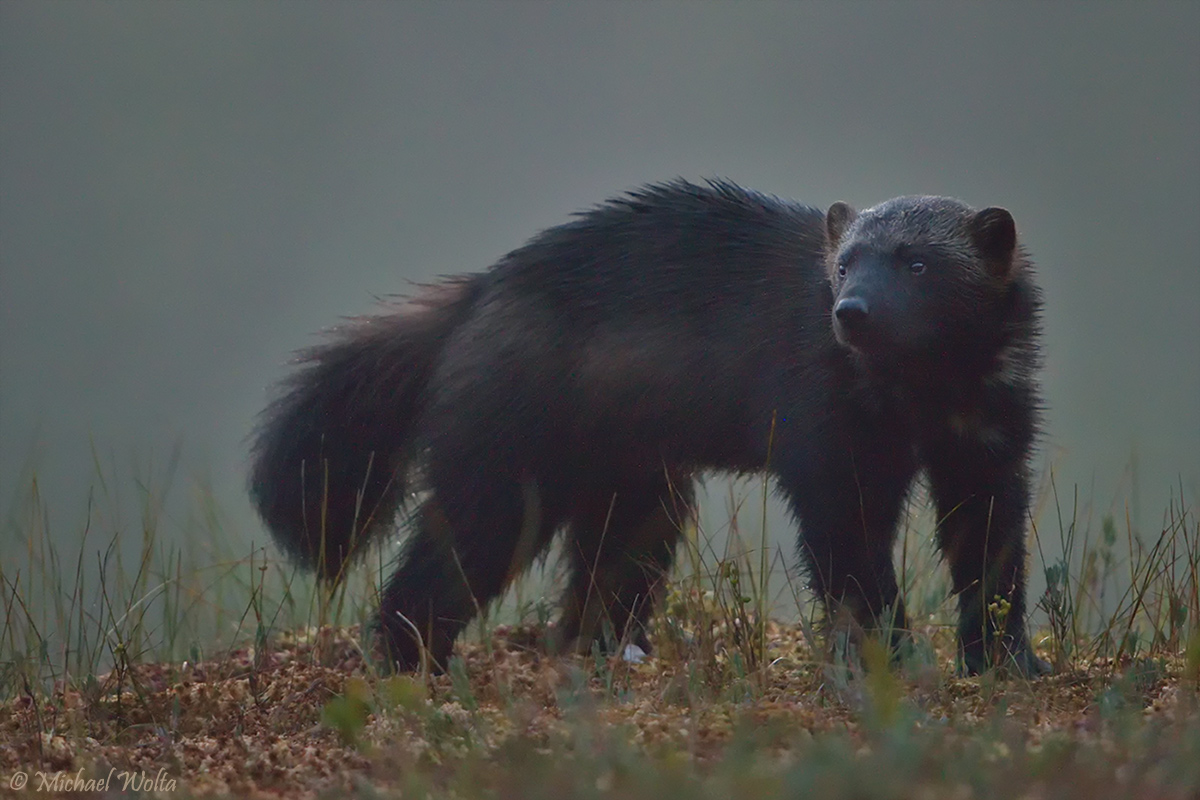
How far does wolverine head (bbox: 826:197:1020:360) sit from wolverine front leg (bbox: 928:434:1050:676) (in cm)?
45

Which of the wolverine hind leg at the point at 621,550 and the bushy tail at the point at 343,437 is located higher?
the bushy tail at the point at 343,437

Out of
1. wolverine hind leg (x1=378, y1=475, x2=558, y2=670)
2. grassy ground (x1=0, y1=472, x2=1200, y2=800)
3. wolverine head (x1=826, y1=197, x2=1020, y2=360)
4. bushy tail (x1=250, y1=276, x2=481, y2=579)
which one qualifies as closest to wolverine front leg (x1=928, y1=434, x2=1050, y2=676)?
grassy ground (x1=0, y1=472, x2=1200, y2=800)

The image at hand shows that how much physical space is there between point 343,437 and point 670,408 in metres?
1.33

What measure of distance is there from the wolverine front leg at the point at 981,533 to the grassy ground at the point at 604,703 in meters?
0.22

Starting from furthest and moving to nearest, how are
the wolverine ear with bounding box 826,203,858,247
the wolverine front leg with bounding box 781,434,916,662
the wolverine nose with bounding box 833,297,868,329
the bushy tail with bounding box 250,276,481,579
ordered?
the bushy tail with bounding box 250,276,481,579 < the wolverine ear with bounding box 826,203,858,247 < the wolverine front leg with bounding box 781,434,916,662 < the wolverine nose with bounding box 833,297,868,329

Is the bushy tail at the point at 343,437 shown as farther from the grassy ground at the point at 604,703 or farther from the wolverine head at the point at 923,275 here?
the wolverine head at the point at 923,275

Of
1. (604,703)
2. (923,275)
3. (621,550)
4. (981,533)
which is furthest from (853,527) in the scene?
(604,703)

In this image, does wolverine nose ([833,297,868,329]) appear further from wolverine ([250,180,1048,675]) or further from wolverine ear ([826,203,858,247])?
wolverine ear ([826,203,858,247])

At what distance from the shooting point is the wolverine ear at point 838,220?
4949 millimetres

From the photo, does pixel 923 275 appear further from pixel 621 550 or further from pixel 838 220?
pixel 621 550

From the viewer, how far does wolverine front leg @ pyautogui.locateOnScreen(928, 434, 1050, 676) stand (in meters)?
4.70

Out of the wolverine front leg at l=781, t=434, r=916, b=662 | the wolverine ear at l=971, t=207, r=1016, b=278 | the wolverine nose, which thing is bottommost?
the wolverine front leg at l=781, t=434, r=916, b=662

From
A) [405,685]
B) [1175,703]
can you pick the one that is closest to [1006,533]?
[1175,703]

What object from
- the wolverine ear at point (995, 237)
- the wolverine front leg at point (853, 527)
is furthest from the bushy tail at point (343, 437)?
the wolverine ear at point (995, 237)
